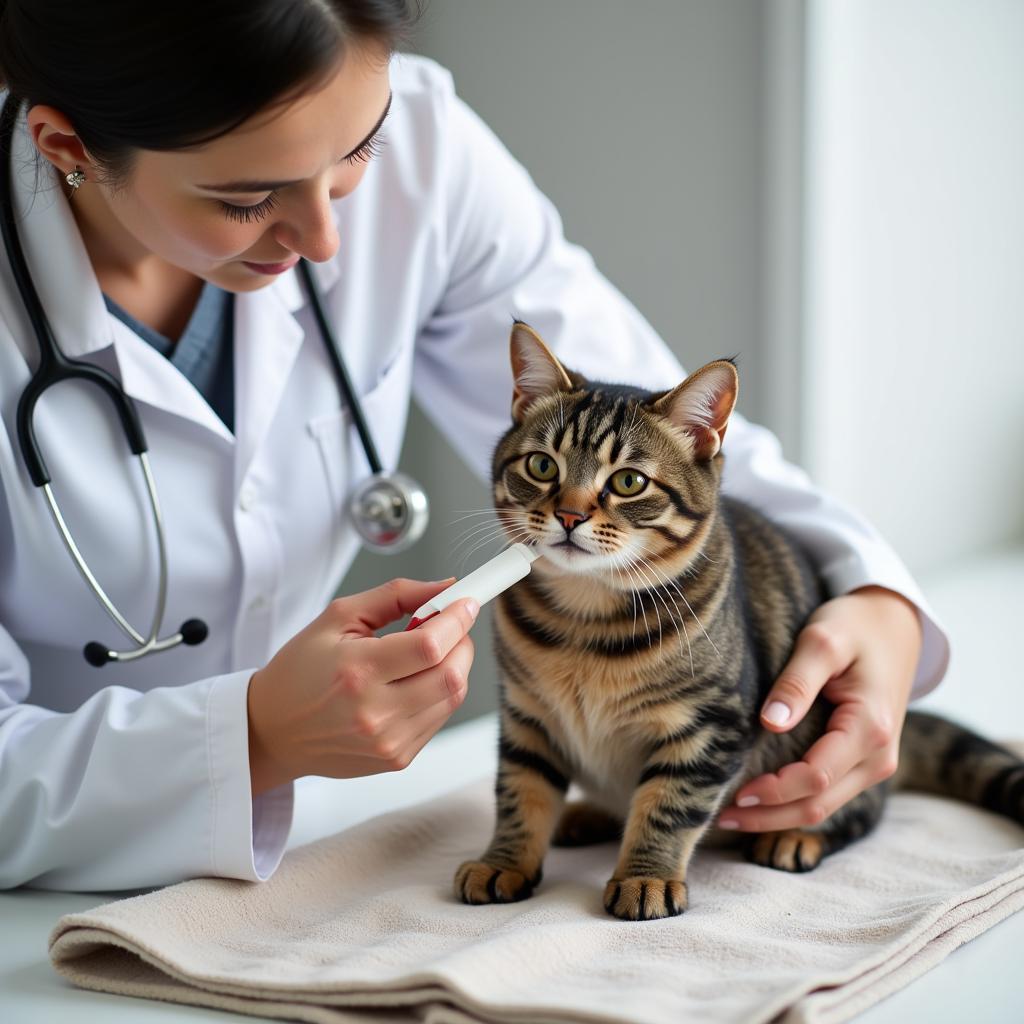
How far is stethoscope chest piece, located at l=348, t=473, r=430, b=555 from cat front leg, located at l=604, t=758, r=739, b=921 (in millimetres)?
382

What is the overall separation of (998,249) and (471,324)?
1.31 metres

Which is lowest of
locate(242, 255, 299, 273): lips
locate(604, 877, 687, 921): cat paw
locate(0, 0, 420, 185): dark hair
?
locate(604, 877, 687, 921): cat paw

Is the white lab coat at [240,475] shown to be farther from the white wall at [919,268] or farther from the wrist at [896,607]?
the white wall at [919,268]

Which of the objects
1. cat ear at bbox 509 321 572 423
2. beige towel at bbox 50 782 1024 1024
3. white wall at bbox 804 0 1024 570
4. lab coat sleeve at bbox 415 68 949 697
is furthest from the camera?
white wall at bbox 804 0 1024 570

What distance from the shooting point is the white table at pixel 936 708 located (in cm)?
78

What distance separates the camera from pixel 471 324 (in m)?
1.43

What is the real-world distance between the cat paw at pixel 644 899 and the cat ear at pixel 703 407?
39 centimetres

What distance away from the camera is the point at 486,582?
Result: 967 millimetres

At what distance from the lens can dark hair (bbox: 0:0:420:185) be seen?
2.67 ft

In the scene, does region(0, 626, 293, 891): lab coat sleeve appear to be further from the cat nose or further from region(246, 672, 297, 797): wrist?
the cat nose

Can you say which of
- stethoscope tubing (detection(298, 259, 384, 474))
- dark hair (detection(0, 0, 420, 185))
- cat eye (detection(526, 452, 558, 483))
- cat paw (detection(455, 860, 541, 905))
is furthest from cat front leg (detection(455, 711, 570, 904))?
dark hair (detection(0, 0, 420, 185))

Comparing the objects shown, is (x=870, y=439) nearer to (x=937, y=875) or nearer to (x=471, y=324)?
(x=471, y=324)

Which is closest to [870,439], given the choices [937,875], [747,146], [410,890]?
[747,146]

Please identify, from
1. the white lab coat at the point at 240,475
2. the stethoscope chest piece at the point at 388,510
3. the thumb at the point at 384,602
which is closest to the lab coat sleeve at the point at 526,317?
the white lab coat at the point at 240,475
